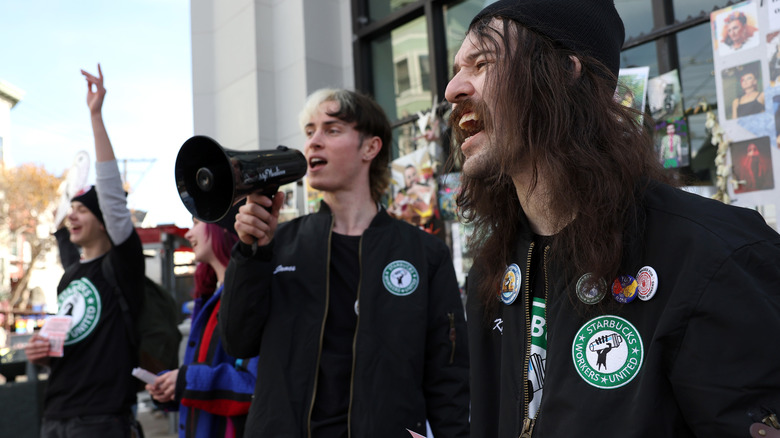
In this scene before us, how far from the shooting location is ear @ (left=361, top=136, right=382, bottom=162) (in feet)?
9.79

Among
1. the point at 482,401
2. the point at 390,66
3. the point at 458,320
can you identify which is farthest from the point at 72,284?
the point at 390,66

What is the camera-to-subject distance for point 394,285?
2582 mm

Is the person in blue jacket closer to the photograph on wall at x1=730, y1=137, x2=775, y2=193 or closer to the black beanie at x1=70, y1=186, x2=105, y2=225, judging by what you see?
the black beanie at x1=70, y1=186, x2=105, y2=225

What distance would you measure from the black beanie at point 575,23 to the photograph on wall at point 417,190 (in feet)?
14.7

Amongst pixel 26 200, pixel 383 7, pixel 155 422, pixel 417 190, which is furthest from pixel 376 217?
pixel 26 200

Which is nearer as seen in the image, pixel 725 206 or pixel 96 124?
pixel 725 206

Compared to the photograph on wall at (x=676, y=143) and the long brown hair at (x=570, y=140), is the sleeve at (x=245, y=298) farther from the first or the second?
the photograph on wall at (x=676, y=143)

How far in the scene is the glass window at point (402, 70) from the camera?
6.73 metres

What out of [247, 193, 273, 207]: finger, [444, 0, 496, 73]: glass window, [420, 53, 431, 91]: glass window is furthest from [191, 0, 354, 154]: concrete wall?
[247, 193, 273, 207]: finger

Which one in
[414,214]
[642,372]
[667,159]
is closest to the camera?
[642,372]

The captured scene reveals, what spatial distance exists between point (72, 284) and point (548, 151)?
3.25 metres

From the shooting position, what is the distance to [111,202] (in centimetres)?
361

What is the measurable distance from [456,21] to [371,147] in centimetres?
394

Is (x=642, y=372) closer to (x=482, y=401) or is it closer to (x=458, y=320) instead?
(x=482, y=401)
